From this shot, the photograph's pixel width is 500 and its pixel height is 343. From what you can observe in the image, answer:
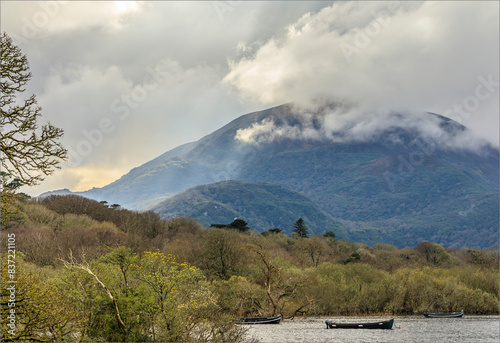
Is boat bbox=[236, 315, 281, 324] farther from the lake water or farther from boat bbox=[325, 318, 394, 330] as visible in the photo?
boat bbox=[325, 318, 394, 330]

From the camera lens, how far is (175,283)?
123ft

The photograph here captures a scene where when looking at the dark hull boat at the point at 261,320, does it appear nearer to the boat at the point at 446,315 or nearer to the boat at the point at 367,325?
the boat at the point at 367,325

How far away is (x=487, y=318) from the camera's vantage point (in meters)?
94.0

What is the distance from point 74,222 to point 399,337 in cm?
10543

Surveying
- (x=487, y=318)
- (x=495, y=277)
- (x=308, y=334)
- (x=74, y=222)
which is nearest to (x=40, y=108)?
(x=308, y=334)

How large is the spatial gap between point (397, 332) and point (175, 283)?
51649 mm

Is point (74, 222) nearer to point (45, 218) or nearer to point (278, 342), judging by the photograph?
point (45, 218)

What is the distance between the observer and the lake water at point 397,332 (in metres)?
66.6

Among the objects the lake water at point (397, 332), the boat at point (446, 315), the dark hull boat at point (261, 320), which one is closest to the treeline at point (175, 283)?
the dark hull boat at point (261, 320)

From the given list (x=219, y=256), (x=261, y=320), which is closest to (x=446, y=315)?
(x=261, y=320)

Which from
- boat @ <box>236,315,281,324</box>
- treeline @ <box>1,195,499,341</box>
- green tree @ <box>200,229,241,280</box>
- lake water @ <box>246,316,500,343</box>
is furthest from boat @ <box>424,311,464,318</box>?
green tree @ <box>200,229,241,280</box>

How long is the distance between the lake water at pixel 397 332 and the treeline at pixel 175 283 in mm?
7373

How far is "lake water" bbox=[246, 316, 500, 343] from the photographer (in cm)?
6662

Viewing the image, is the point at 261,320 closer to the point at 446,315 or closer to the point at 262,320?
the point at 262,320
